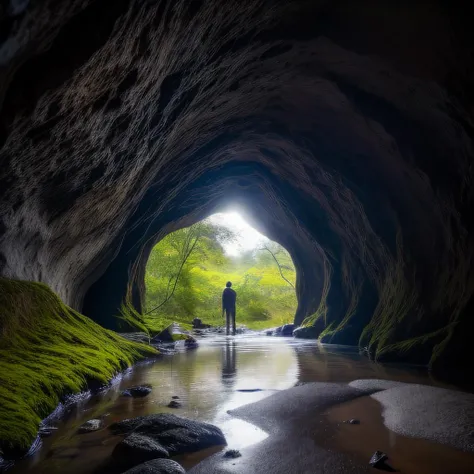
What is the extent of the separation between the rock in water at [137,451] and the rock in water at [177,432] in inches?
5.4

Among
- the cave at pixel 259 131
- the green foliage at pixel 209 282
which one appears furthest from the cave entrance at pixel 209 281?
the cave at pixel 259 131

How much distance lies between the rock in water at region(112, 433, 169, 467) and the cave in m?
2.81

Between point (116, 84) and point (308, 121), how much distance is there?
24.9 feet

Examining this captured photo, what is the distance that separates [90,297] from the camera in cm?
1527

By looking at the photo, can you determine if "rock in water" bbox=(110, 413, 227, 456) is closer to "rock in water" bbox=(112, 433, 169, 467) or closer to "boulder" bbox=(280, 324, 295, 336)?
Answer: "rock in water" bbox=(112, 433, 169, 467)

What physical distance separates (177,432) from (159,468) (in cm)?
69

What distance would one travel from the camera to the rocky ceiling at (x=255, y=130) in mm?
4262

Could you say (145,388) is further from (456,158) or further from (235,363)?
(456,158)

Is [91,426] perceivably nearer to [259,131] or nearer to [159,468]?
[159,468]

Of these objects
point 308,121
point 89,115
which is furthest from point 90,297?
point 89,115

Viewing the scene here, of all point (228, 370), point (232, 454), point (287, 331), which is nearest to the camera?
point (232, 454)

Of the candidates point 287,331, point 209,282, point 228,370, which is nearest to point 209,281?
point 209,282

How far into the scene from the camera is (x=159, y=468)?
2764 mm

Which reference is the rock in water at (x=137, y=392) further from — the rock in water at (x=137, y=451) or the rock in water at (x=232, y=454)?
the rock in water at (x=232, y=454)
